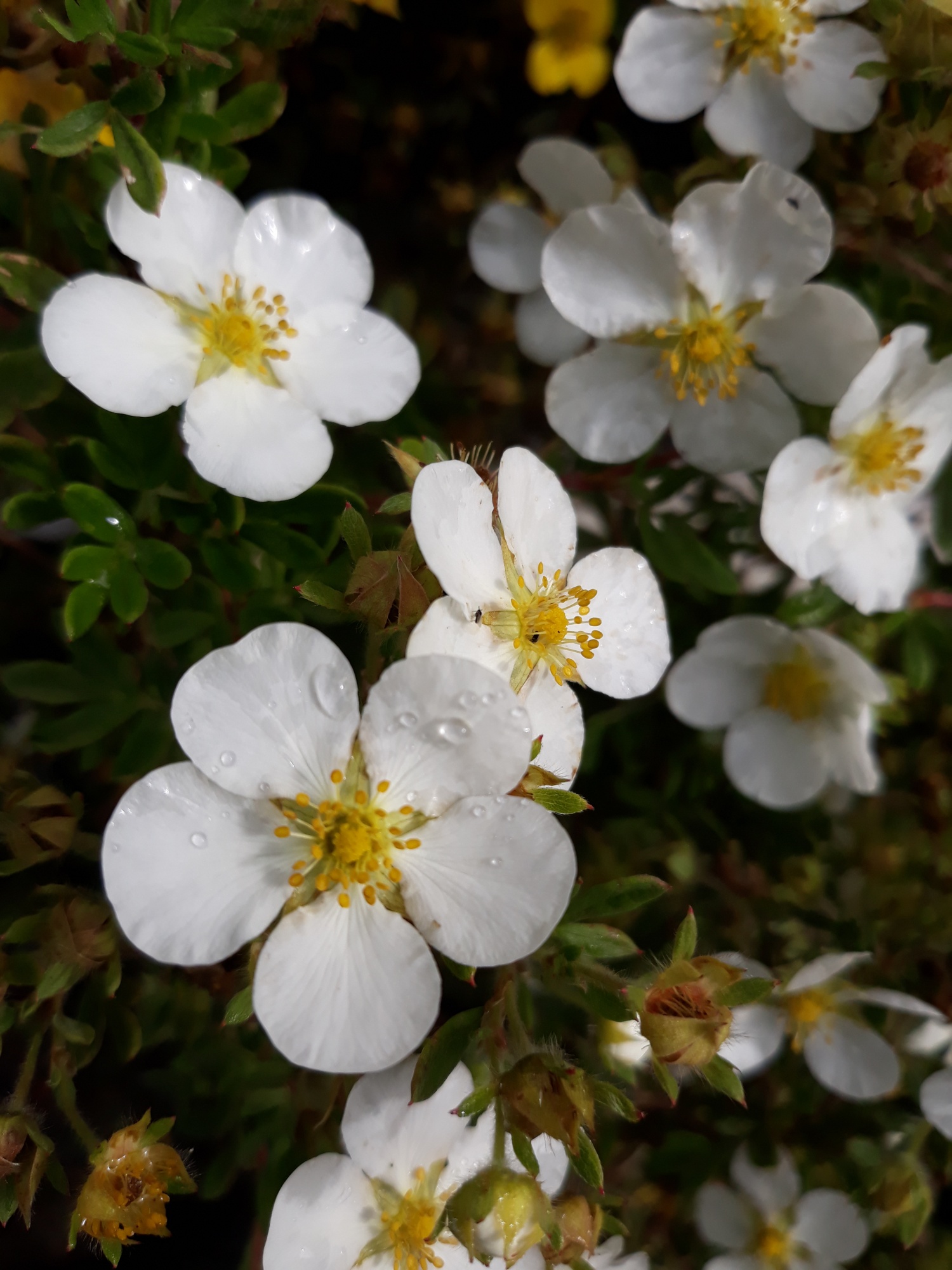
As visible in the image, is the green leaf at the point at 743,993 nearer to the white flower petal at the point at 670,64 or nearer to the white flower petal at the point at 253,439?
the white flower petal at the point at 253,439

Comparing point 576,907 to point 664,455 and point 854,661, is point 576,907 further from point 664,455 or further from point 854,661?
point 664,455

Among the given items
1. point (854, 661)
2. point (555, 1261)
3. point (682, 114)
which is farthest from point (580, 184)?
point (555, 1261)

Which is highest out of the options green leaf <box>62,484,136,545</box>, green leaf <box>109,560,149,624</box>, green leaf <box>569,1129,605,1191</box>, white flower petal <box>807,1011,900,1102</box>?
green leaf <box>62,484,136,545</box>

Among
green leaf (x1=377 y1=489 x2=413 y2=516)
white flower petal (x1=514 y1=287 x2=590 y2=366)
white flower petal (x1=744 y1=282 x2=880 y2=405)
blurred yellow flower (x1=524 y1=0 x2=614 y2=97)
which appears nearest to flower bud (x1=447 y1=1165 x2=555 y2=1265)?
green leaf (x1=377 y1=489 x2=413 y2=516)

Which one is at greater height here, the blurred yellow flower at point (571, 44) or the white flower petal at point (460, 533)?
the blurred yellow flower at point (571, 44)

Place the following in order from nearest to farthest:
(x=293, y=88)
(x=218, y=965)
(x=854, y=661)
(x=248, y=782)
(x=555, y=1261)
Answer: (x=248, y=782) < (x=555, y=1261) < (x=218, y=965) < (x=854, y=661) < (x=293, y=88)

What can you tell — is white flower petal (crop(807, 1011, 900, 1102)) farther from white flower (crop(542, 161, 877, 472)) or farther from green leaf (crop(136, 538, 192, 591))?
green leaf (crop(136, 538, 192, 591))

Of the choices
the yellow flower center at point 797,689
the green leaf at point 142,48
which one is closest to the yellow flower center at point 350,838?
the green leaf at point 142,48
